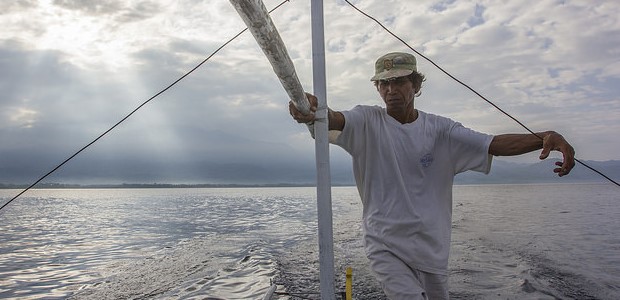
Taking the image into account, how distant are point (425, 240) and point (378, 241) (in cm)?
33

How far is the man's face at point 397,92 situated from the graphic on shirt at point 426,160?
0.41 meters

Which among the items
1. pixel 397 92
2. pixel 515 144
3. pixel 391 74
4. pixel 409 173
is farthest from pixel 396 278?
pixel 391 74

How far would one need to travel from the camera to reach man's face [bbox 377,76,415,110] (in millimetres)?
3148

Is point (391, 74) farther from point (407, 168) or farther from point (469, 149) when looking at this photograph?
point (469, 149)

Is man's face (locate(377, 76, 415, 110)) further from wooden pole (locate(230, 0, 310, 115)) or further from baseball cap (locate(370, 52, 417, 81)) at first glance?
wooden pole (locate(230, 0, 310, 115))

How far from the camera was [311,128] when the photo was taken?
2.56 metres

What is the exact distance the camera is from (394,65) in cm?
313

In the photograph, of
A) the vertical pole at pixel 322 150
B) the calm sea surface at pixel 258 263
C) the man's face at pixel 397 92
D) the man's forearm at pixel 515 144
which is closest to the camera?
the vertical pole at pixel 322 150

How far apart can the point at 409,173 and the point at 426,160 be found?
0.17m

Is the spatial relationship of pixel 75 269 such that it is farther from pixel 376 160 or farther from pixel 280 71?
pixel 280 71

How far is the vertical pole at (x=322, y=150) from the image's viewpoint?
239 centimetres

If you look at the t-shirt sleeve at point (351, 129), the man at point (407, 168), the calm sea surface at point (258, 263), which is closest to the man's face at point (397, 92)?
the man at point (407, 168)

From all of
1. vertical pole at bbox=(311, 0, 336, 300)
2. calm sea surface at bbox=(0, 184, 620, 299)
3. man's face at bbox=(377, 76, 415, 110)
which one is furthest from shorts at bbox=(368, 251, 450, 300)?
calm sea surface at bbox=(0, 184, 620, 299)

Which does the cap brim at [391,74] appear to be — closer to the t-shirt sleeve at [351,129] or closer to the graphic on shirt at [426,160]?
the t-shirt sleeve at [351,129]
